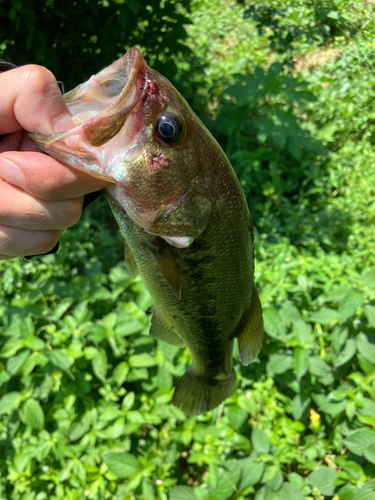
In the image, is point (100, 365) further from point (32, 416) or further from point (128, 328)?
point (32, 416)

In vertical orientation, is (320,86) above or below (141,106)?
below

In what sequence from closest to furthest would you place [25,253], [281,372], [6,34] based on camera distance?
[25,253], [281,372], [6,34]

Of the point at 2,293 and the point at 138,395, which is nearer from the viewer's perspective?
the point at 138,395

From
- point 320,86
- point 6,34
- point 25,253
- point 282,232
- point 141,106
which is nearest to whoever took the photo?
point 141,106

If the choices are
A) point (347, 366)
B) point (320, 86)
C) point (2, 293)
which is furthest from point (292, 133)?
point (2, 293)

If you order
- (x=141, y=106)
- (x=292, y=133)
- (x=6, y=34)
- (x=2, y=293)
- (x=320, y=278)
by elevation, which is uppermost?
(x=141, y=106)

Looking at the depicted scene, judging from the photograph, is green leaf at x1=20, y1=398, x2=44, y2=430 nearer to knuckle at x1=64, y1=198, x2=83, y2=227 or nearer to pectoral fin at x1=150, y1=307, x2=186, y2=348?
pectoral fin at x1=150, y1=307, x2=186, y2=348

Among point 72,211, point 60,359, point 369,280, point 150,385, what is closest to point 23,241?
point 72,211

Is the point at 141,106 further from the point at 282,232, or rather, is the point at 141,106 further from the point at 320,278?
the point at 282,232
